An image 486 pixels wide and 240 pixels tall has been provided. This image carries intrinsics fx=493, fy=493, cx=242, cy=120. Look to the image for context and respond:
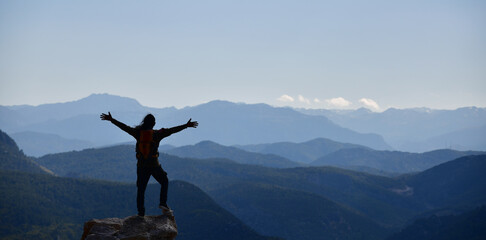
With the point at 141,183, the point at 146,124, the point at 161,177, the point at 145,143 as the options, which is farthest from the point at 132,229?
the point at 146,124

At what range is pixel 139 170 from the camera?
28.5 meters

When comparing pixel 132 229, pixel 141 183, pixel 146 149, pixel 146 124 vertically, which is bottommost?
pixel 132 229

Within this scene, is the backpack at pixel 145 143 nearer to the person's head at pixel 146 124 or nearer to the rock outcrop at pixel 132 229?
the person's head at pixel 146 124

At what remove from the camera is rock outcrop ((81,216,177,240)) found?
2709 centimetres

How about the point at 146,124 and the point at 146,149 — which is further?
the point at 146,124

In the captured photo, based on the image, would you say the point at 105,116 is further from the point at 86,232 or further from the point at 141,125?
the point at 86,232

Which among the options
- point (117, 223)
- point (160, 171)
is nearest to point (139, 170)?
point (160, 171)

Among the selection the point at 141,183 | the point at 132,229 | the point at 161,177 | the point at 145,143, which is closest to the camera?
the point at 132,229

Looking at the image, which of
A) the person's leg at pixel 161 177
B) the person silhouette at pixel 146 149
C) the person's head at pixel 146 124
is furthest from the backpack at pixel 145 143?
the person's leg at pixel 161 177

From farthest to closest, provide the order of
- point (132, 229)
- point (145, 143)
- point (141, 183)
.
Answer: point (141, 183)
point (145, 143)
point (132, 229)

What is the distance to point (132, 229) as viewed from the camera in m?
27.6

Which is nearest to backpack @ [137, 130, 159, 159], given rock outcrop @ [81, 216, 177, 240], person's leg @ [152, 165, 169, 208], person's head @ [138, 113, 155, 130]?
person's head @ [138, 113, 155, 130]

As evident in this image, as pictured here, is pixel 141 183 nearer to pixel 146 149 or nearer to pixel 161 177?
pixel 161 177

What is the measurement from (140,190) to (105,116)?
188 inches
